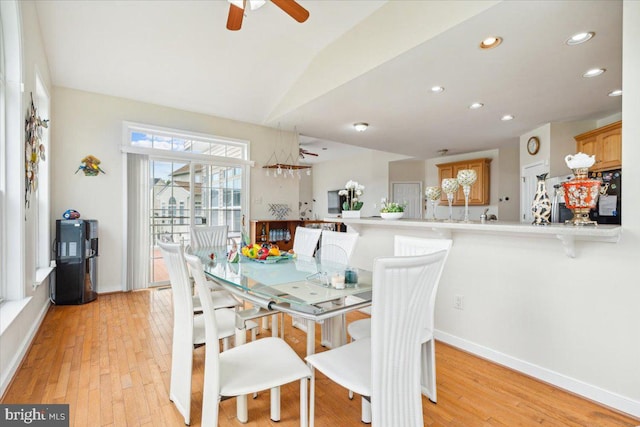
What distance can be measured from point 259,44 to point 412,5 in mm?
1948

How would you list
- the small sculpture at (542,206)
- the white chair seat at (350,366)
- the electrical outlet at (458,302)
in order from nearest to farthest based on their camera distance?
the white chair seat at (350,366) → the small sculpture at (542,206) → the electrical outlet at (458,302)

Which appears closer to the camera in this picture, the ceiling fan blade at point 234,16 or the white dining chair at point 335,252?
the ceiling fan blade at point 234,16

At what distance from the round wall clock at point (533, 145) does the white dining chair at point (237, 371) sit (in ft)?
17.5

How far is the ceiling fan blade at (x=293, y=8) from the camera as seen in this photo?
216 cm

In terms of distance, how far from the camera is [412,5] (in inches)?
99.5

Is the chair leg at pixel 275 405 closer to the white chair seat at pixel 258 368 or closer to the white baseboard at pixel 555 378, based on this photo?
the white chair seat at pixel 258 368

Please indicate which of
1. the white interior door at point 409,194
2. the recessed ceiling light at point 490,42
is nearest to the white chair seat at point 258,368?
the recessed ceiling light at point 490,42

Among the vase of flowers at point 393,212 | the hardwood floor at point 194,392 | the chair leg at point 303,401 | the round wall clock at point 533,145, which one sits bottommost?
the hardwood floor at point 194,392

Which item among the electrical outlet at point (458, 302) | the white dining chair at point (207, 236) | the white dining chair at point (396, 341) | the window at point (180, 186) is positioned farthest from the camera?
the window at point (180, 186)

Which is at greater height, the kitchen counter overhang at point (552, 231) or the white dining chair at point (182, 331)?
the kitchen counter overhang at point (552, 231)

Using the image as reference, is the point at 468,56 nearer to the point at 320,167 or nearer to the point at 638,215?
the point at 638,215

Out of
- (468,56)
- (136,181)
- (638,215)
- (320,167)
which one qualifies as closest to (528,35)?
(468,56)

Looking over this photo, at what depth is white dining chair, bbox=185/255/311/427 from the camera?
52.0 inches

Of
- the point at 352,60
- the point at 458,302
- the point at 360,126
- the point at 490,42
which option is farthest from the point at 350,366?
the point at 360,126
